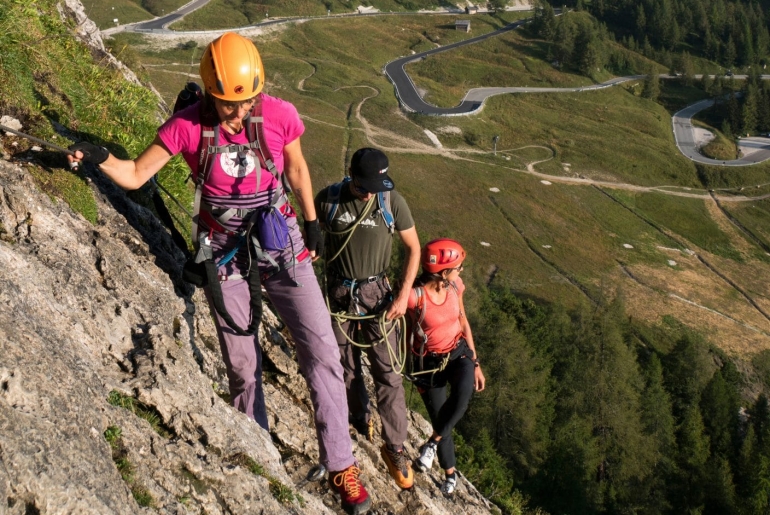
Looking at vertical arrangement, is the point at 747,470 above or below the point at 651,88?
above

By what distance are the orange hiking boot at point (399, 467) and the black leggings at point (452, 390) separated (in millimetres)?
719

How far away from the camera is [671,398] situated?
230 ft

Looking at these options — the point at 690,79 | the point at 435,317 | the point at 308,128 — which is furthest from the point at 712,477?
the point at 690,79

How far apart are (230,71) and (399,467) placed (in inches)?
225

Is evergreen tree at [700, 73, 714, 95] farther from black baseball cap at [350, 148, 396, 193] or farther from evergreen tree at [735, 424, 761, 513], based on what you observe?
black baseball cap at [350, 148, 396, 193]

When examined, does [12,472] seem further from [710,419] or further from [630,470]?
[710,419]

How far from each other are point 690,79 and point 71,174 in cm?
20578

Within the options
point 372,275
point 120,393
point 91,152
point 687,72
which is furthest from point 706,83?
point 120,393

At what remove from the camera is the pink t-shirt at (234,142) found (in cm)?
678

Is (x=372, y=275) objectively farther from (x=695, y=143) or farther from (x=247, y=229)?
(x=695, y=143)

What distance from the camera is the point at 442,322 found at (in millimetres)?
9711

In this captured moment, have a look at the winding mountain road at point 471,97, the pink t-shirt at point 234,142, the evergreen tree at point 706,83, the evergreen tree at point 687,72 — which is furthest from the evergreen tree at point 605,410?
the evergreen tree at point 687,72

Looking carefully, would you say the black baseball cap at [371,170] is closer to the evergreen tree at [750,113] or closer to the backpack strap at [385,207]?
the backpack strap at [385,207]

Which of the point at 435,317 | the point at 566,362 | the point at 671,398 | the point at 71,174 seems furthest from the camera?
the point at 671,398
